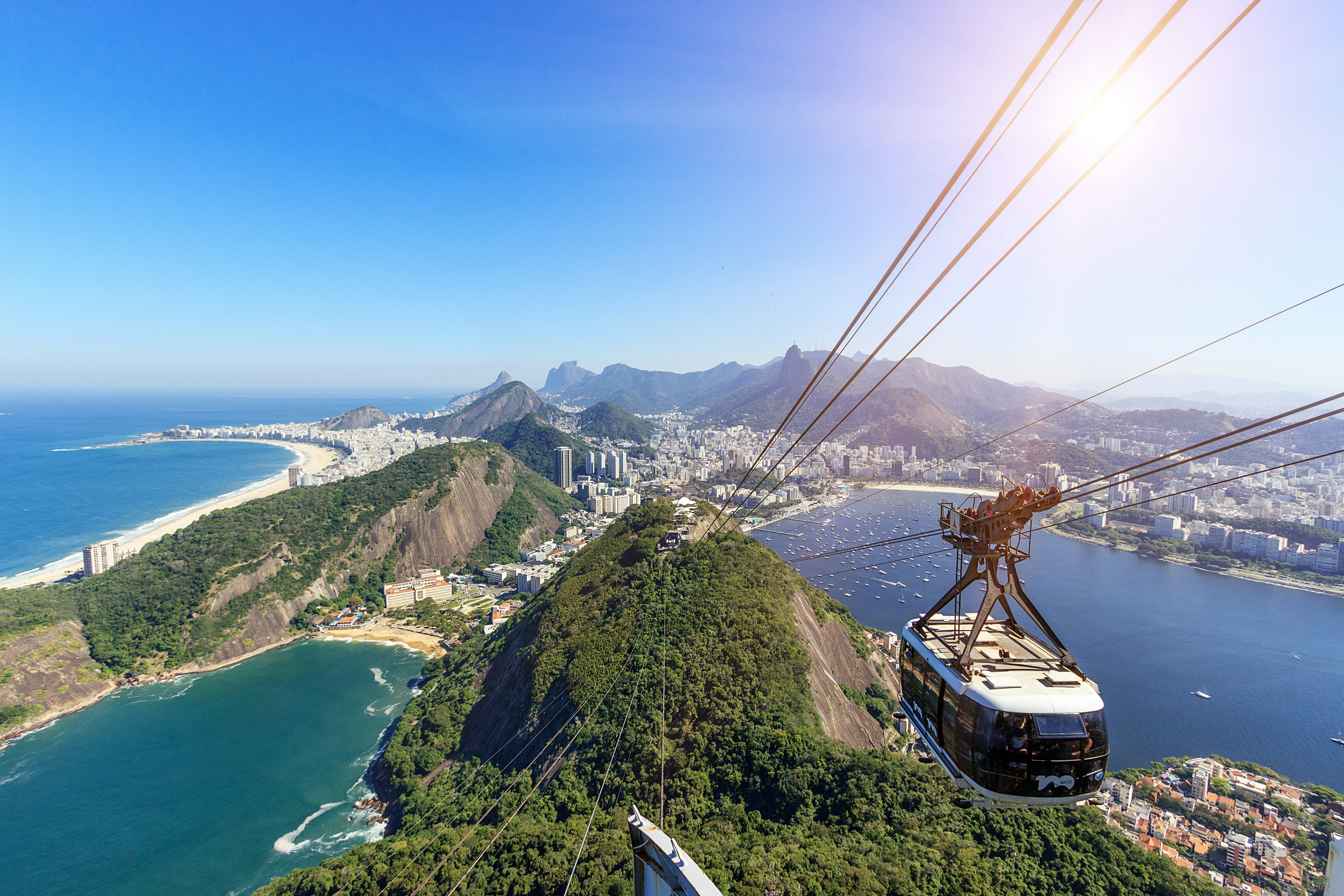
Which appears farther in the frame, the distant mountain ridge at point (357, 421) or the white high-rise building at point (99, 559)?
the distant mountain ridge at point (357, 421)

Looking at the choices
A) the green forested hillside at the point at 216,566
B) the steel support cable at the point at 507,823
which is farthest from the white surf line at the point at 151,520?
the steel support cable at the point at 507,823

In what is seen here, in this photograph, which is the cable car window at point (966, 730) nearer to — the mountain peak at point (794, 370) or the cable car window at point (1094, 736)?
the cable car window at point (1094, 736)

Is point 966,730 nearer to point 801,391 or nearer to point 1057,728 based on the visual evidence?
point 1057,728

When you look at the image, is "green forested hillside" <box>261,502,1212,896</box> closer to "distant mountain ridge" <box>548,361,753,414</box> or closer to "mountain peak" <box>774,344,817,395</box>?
"mountain peak" <box>774,344,817,395</box>

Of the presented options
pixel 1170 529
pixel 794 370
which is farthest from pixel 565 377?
pixel 1170 529

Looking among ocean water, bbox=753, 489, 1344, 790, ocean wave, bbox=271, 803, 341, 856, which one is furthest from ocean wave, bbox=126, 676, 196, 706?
ocean water, bbox=753, 489, 1344, 790

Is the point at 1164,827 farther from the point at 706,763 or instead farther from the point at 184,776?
the point at 184,776
